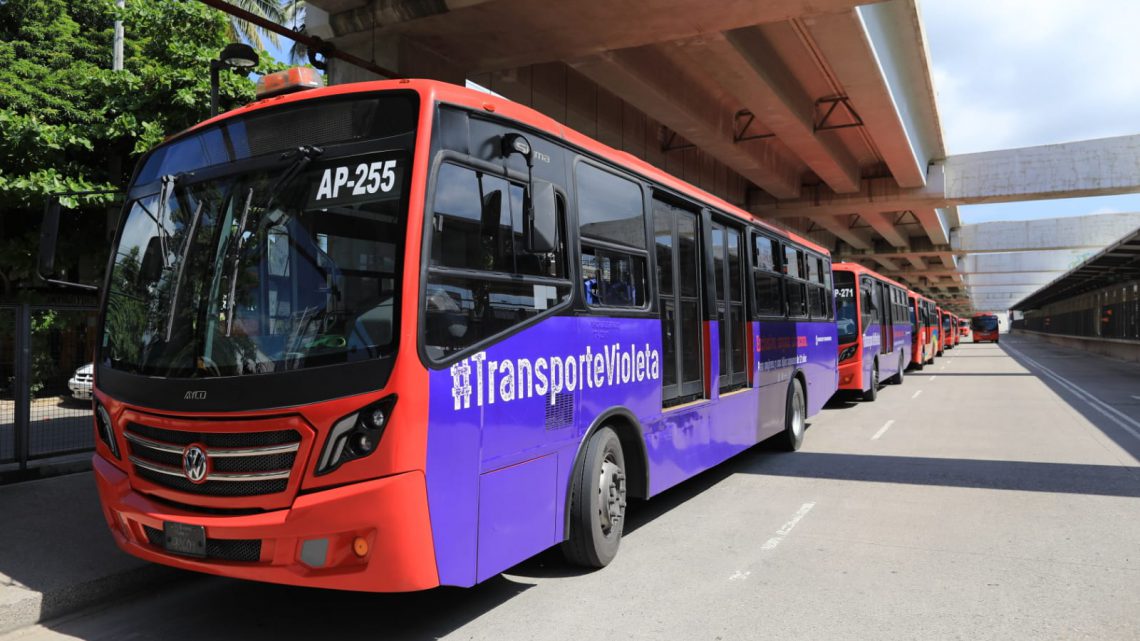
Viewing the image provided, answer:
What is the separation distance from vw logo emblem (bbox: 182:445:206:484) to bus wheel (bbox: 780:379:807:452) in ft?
25.3

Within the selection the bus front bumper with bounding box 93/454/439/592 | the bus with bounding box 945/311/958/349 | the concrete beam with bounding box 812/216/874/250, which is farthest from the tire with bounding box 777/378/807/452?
the bus with bounding box 945/311/958/349

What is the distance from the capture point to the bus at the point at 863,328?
16.2 meters

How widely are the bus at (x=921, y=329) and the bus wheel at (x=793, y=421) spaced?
54.3 ft

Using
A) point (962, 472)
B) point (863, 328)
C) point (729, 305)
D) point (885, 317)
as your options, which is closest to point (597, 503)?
point (729, 305)

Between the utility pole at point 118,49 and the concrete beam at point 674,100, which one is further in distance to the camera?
the utility pole at point 118,49

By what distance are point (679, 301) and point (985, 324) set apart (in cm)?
8048

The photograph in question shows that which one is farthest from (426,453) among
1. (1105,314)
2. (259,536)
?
(1105,314)

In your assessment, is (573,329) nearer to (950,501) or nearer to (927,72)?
(950,501)

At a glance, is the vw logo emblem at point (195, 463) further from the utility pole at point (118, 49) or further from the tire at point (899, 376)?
the tire at point (899, 376)

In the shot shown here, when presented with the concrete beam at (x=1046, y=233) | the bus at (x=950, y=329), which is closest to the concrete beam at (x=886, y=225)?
the concrete beam at (x=1046, y=233)

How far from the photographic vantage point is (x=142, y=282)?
177 inches

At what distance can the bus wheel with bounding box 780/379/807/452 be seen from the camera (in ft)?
33.4

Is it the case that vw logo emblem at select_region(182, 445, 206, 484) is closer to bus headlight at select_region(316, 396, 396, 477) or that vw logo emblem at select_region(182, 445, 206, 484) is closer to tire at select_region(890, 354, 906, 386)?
bus headlight at select_region(316, 396, 396, 477)

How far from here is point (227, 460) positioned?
382 cm
